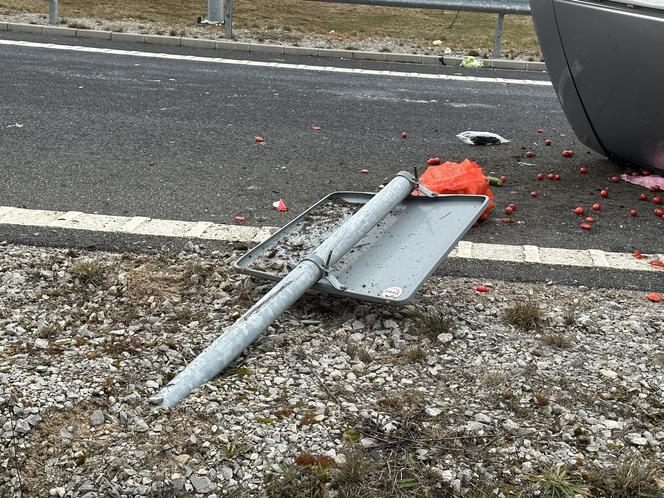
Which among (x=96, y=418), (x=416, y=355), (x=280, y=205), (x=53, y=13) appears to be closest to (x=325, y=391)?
(x=416, y=355)

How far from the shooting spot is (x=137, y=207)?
5.58m

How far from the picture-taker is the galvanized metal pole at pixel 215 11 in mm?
13102

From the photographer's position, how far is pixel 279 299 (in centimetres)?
377

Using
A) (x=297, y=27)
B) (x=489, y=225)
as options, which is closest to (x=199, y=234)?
(x=489, y=225)

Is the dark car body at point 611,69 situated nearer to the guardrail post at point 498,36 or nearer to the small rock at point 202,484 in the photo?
the small rock at point 202,484

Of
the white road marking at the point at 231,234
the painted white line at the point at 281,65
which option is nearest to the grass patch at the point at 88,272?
the white road marking at the point at 231,234

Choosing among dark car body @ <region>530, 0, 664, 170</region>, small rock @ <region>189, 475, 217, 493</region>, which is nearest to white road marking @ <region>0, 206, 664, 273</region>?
dark car body @ <region>530, 0, 664, 170</region>

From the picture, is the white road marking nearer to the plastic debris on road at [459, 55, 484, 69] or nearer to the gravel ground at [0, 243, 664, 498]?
the gravel ground at [0, 243, 664, 498]

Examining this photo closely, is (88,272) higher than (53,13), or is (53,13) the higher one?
(88,272)

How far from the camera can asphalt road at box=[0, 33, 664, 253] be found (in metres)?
5.70

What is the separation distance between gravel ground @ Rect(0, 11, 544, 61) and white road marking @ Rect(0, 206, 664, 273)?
6988mm

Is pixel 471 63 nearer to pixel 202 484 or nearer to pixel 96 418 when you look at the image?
pixel 96 418

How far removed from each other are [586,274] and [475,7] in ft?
26.1

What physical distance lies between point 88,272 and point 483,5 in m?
8.98
